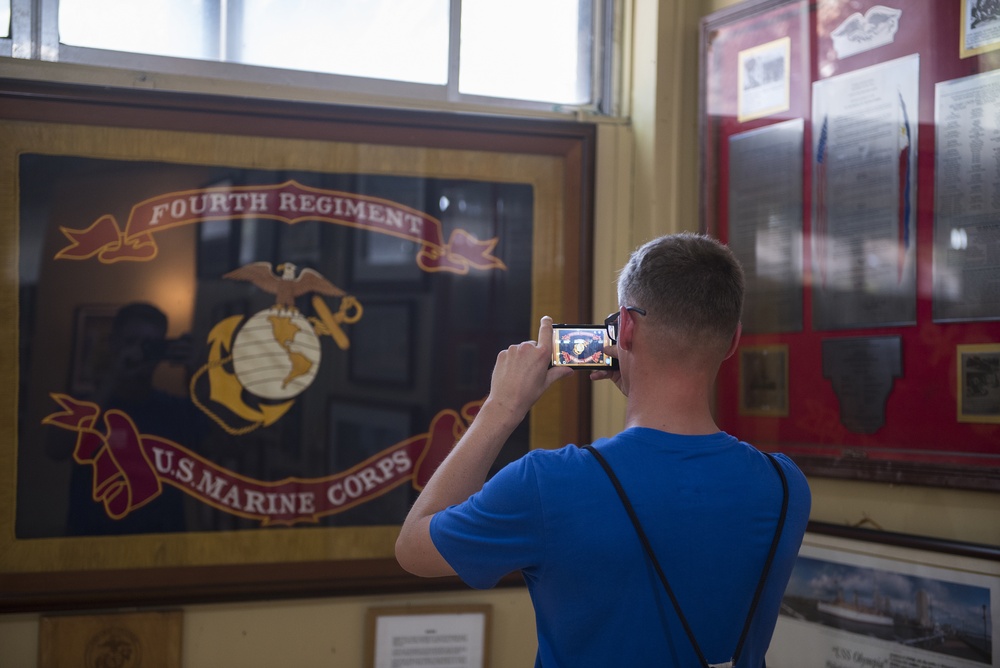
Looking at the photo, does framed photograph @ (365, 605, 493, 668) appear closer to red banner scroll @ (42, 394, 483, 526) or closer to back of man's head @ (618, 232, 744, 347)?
red banner scroll @ (42, 394, 483, 526)

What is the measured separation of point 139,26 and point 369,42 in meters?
0.60

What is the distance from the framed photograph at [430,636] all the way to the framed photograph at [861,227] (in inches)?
33.7

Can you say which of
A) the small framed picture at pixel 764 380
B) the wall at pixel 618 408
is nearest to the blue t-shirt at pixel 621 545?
the wall at pixel 618 408

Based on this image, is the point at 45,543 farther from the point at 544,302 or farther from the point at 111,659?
the point at 544,302

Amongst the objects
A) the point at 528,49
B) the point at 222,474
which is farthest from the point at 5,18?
the point at 528,49

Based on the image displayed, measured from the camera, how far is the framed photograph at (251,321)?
221 centimetres

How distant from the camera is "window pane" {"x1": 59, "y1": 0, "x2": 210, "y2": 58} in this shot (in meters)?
2.35

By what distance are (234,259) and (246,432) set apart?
44cm

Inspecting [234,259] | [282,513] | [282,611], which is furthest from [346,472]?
[234,259]

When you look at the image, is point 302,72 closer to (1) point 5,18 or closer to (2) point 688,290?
(1) point 5,18

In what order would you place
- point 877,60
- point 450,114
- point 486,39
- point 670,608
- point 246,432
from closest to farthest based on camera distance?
point 670,608 → point 877,60 → point 246,432 → point 450,114 → point 486,39

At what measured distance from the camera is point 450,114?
2521 millimetres

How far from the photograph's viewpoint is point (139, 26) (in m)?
2.40

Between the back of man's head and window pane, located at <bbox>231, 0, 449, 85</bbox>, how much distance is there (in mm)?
1548
